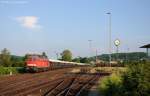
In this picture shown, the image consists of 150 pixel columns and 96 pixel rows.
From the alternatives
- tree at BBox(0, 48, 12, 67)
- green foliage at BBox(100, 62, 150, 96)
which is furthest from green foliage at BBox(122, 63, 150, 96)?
tree at BBox(0, 48, 12, 67)

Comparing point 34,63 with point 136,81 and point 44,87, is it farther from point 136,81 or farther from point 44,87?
point 136,81

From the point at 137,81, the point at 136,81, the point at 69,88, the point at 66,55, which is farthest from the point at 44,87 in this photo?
the point at 66,55

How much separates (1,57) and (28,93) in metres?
88.8

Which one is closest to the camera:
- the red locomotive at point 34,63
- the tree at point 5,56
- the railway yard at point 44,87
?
the railway yard at point 44,87

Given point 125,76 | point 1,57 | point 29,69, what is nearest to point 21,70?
point 29,69

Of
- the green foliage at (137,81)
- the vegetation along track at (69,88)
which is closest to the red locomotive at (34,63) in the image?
the vegetation along track at (69,88)

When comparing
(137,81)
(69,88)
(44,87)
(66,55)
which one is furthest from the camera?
(66,55)

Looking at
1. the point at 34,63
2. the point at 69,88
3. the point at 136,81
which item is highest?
the point at 34,63

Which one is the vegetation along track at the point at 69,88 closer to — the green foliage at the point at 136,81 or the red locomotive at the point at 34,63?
the green foliage at the point at 136,81

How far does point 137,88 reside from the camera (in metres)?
18.0

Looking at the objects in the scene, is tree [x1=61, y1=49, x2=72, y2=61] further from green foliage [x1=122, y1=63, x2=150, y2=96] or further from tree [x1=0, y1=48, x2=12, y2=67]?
green foliage [x1=122, y1=63, x2=150, y2=96]

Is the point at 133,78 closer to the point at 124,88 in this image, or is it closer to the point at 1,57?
the point at 124,88

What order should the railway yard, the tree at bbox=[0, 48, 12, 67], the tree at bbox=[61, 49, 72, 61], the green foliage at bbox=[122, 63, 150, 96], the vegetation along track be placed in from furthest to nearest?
1. the tree at bbox=[61, 49, 72, 61]
2. the tree at bbox=[0, 48, 12, 67]
3. the railway yard
4. the vegetation along track
5. the green foliage at bbox=[122, 63, 150, 96]

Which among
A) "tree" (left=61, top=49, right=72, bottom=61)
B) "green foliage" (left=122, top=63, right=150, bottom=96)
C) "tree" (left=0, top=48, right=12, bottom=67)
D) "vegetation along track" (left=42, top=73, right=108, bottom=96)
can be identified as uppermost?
"tree" (left=61, top=49, right=72, bottom=61)
